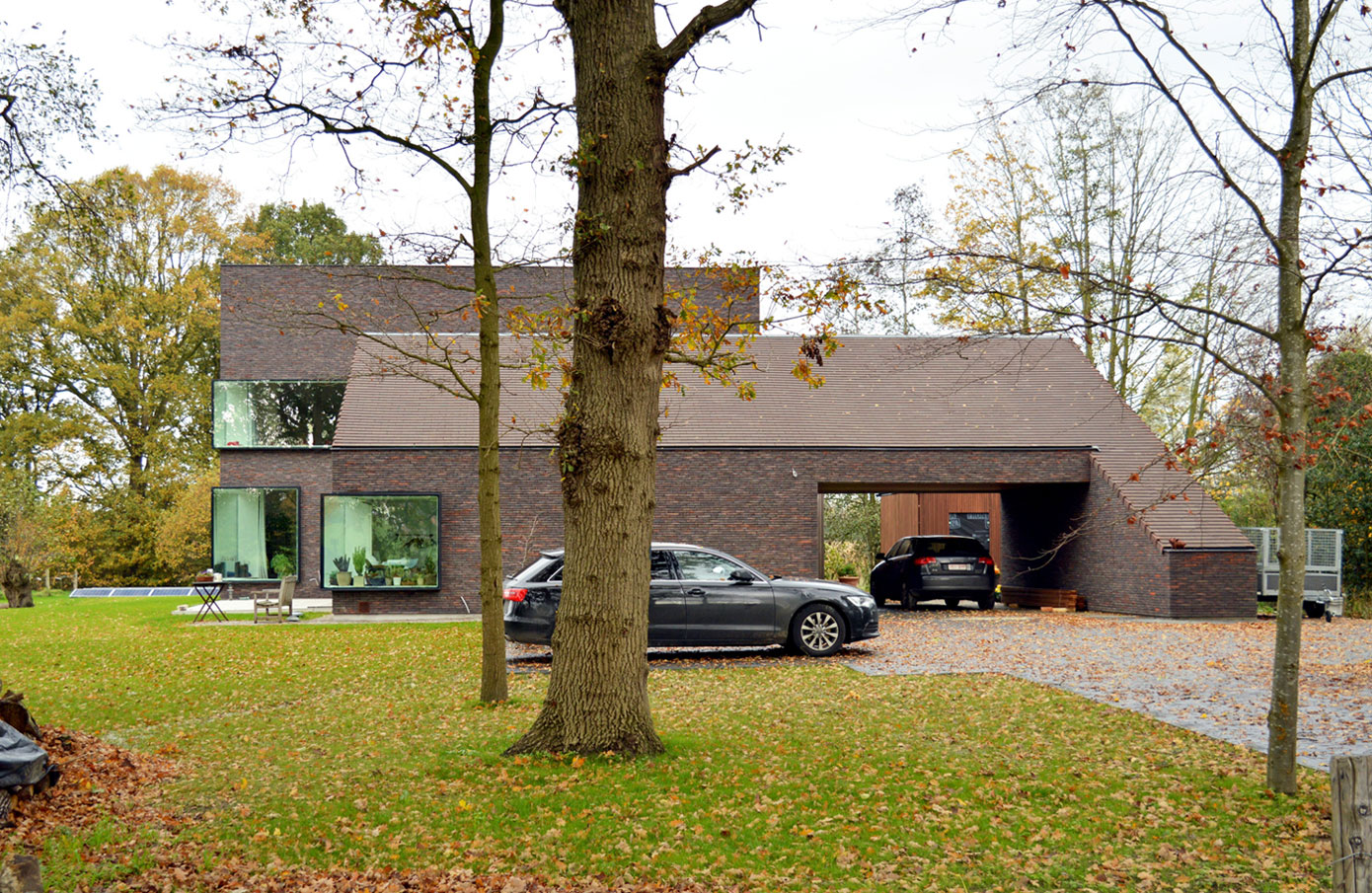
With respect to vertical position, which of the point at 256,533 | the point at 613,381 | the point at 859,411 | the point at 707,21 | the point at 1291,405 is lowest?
the point at 256,533

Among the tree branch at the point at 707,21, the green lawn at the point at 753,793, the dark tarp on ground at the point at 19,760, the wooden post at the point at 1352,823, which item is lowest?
the green lawn at the point at 753,793

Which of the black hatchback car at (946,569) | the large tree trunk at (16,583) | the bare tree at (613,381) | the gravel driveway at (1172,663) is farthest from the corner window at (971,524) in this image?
the bare tree at (613,381)

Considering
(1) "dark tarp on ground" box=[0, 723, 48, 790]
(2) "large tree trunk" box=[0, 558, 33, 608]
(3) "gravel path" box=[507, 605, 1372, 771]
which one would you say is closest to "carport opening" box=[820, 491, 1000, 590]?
(3) "gravel path" box=[507, 605, 1372, 771]

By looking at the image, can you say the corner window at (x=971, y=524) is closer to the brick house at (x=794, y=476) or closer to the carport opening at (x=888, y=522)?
the carport opening at (x=888, y=522)

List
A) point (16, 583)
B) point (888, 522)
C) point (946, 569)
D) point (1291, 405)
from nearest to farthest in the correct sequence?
1. point (1291, 405)
2. point (946, 569)
3. point (16, 583)
4. point (888, 522)

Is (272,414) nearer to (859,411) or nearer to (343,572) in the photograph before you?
(343,572)

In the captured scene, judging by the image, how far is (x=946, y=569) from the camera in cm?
2162

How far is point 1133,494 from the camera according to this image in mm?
20641

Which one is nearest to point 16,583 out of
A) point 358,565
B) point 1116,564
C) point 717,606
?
point 358,565

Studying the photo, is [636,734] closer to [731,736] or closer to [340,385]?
[731,736]

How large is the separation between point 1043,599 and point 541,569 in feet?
45.4

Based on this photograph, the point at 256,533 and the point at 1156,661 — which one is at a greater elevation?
the point at 256,533

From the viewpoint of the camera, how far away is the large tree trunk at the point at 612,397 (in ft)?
23.0

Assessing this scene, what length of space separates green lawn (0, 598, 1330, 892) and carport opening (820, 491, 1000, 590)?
20920mm
